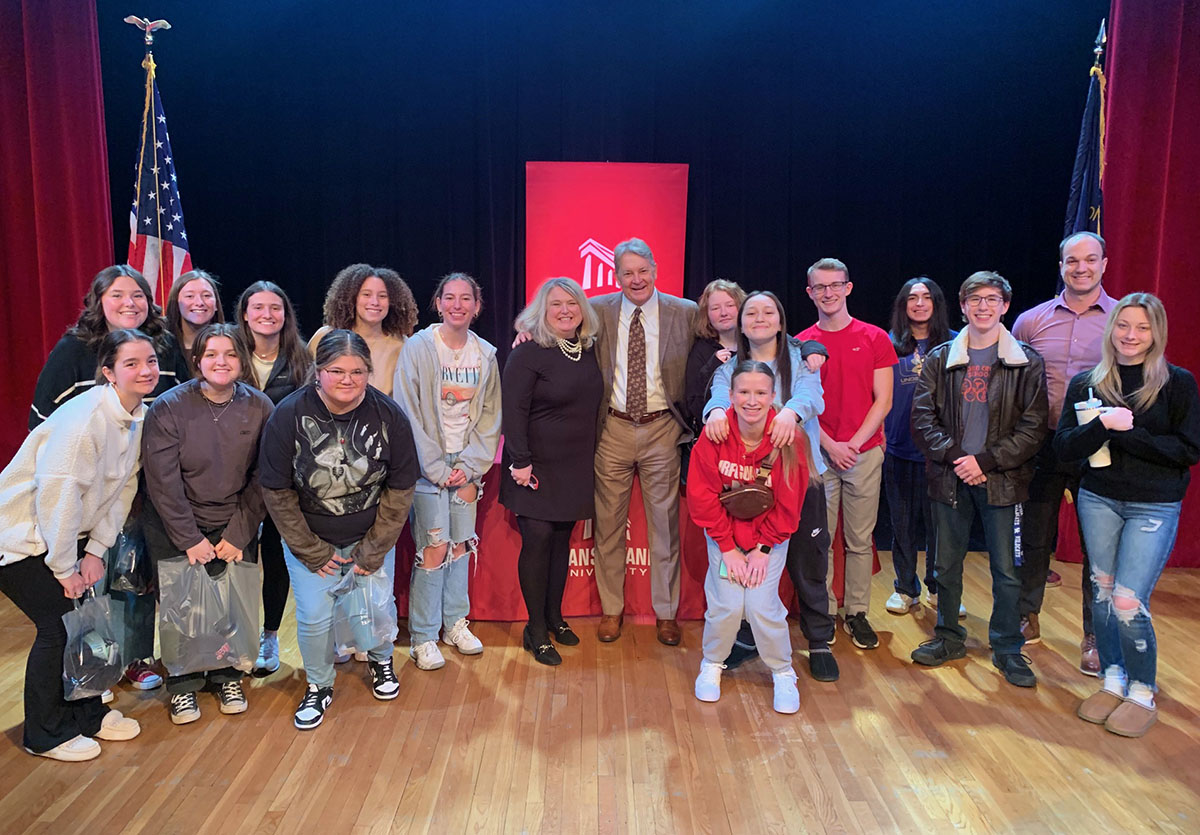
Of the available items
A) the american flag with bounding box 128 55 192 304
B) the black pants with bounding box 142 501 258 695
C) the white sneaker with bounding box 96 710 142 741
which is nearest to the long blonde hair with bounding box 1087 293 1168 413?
the black pants with bounding box 142 501 258 695

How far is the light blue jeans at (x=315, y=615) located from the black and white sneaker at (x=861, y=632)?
6.81 feet

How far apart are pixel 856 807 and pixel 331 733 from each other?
1772 millimetres

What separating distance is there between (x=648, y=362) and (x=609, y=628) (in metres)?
1.20

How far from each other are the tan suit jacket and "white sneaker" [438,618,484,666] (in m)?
1.06

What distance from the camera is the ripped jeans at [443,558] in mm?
3369

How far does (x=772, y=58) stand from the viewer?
A: 5641mm

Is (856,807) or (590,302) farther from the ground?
(590,302)

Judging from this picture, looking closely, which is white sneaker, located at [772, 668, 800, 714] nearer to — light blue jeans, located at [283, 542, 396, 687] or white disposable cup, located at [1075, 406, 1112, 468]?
white disposable cup, located at [1075, 406, 1112, 468]

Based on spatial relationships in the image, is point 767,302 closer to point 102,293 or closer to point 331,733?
point 331,733

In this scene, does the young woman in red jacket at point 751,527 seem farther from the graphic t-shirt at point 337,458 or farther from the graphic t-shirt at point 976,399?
the graphic t-shirt at point 337,458

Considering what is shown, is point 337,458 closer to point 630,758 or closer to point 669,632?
point 630,758

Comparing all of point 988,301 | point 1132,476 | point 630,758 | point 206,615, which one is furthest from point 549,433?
point 1132,476

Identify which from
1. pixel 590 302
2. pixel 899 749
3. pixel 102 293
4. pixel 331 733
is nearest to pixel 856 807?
pixel 899 749

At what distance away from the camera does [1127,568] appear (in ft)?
9.57
